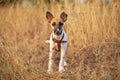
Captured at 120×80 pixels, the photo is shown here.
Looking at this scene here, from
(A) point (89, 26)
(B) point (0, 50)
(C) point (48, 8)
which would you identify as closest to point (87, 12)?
(A) point (89, 26)

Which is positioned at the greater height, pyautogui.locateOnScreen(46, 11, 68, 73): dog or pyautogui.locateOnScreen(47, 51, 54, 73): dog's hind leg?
pyautogui.locateOnScreen(46, 11, 68, 73): dog

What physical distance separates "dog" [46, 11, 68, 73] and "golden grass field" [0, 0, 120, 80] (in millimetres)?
62

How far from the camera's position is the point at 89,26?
13.0 ft

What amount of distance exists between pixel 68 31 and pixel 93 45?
0.30m

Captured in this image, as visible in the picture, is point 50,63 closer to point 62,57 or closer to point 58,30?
point 62,57

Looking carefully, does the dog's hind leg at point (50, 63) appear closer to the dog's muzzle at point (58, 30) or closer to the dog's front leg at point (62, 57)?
the dog's front leg at point (62, 57)

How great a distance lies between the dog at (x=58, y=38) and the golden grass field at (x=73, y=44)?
0.06 meters

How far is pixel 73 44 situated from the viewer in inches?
154

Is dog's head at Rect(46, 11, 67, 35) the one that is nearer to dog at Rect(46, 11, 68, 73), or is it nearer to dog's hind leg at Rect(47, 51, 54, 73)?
dog at Rect(46, 11, 68, 73)

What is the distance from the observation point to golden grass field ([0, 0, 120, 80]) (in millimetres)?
3598

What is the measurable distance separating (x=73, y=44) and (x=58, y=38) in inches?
9.9

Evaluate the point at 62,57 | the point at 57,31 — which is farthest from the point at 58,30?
the point at 62,57

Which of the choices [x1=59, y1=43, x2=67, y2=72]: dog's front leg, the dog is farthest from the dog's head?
[x1=59, y1=43, x2=67, y2=72]: dog's front leg

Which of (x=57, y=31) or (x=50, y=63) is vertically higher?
(x=57, y=31)
